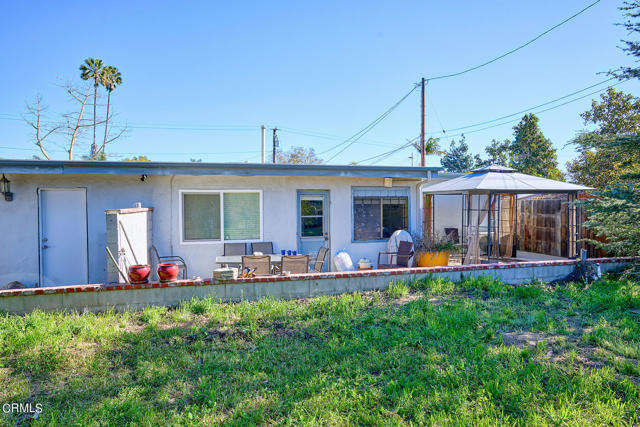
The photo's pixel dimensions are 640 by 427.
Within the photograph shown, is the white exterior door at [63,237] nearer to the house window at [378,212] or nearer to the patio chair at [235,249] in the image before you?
the patio chair at [235,249]

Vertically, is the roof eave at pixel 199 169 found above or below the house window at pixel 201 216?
above

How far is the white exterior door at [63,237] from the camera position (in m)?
7.30

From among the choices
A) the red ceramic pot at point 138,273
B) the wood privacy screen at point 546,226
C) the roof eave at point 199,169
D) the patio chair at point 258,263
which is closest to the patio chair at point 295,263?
the patio chair at point 258,263

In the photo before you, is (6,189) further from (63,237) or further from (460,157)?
(460,157)

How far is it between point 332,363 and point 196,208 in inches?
208

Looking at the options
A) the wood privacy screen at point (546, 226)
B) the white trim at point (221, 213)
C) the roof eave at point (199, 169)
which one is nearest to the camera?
the roof eave at point (199, 169)

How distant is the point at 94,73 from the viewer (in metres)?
23.6

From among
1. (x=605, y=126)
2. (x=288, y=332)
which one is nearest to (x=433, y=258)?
(x=288, y=332)

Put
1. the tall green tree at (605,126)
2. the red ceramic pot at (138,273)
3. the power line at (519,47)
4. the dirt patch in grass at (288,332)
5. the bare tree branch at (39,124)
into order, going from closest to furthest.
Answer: the dirt patch in grass at (288,332), the red ceramic pot at (138,273), the power line at (519,47), the tall green tree at (605,126), the bare tree branch at (39,124)

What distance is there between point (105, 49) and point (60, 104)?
4346 millimetres

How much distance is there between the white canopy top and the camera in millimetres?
8375

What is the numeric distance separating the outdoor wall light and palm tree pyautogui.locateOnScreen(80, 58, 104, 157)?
1883 cm

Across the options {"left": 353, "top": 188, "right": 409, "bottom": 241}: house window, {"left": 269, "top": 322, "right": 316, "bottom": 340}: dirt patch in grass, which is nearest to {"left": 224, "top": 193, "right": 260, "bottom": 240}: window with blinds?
{"left": 353, "top": 188, "right": 409, "bottom": 241}: house window

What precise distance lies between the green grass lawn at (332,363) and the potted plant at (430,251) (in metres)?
2.86
